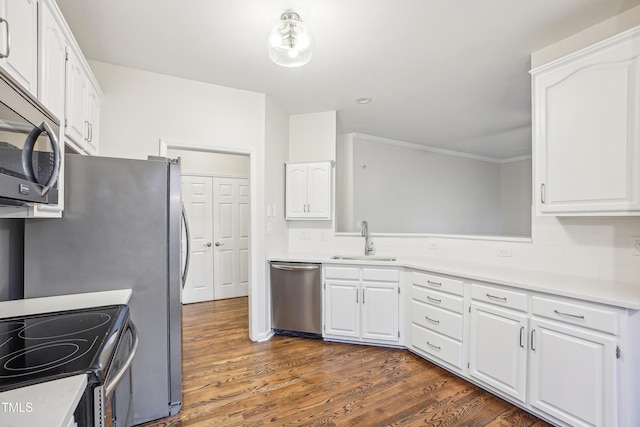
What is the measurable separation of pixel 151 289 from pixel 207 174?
3.04m

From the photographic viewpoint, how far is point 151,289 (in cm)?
186

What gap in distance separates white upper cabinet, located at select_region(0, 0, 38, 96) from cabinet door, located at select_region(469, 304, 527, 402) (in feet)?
9.27

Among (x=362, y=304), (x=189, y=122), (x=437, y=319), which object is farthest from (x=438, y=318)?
(x=189, y=122)

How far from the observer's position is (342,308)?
3020 millimetres

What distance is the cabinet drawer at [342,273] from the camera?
9.78 ft

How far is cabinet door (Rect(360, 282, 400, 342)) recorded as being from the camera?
9.38 feet

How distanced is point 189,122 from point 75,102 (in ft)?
3.53

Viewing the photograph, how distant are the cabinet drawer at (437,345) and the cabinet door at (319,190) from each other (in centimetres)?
155

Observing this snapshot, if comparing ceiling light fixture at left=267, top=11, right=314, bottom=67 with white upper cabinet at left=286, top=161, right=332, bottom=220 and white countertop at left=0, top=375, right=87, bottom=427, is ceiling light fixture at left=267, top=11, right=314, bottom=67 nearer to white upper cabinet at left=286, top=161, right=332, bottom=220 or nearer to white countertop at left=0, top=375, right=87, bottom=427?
white upper cabinet at left=286, top=161, right=332, bottom=220

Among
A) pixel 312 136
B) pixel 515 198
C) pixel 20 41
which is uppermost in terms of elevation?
pixel 312 136

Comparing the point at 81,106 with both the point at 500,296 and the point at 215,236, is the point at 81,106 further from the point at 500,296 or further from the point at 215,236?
the point at 500,296

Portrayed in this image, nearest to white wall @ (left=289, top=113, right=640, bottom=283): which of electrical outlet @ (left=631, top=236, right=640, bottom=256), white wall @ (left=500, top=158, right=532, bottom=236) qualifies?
electrical outlet @ (left=631, top=236, right=640, bottom=256)

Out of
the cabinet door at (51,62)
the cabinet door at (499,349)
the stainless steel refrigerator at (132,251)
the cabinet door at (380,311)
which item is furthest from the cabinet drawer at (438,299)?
the cabinet door at (51,62)

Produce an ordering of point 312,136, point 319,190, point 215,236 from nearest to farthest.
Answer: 1. point 319,190
2. point 312,136
3. point 215,236
